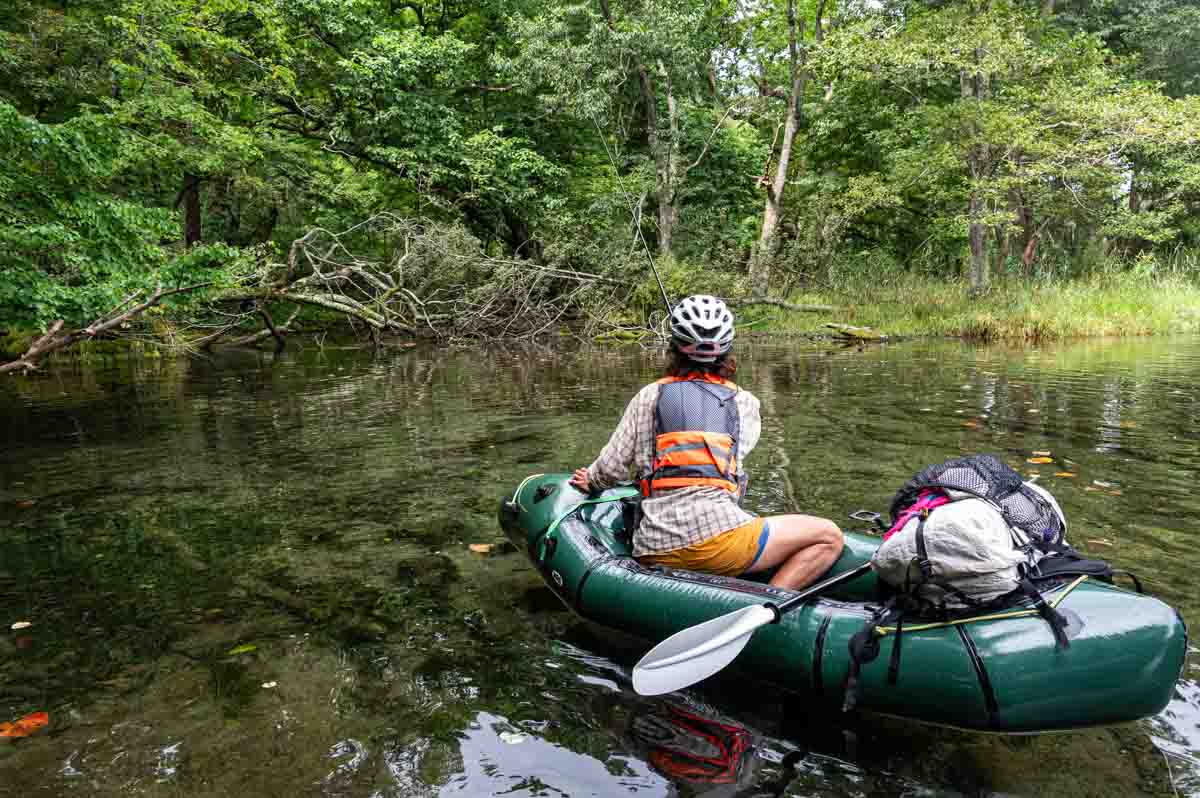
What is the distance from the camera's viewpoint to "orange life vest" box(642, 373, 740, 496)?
3.04m

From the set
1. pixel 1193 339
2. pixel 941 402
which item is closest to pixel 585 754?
pixel 941 402

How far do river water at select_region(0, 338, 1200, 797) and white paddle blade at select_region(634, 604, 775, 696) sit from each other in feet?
0.70

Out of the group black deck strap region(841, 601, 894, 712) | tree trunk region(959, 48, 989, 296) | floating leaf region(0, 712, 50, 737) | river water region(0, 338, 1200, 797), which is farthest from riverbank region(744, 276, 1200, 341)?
floating leaf region(0, 712, 50, 737)

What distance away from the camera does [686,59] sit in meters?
18.7

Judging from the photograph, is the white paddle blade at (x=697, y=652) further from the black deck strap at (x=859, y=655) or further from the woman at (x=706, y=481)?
the woman at (x=706, y=481)

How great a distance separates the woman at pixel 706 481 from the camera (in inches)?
119

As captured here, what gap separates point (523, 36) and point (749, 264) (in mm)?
7675

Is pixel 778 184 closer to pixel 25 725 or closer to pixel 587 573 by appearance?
pixel 587 573

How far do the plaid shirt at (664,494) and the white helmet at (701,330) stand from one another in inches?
7.9

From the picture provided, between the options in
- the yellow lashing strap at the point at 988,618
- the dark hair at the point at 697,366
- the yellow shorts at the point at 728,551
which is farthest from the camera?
the dark hair at the point at 697,366

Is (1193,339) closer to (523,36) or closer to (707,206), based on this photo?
(707,206)

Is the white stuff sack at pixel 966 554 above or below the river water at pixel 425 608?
above

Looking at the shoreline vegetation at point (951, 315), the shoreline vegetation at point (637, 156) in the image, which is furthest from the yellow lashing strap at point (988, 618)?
the shoreline vegetation at point (951, 315)

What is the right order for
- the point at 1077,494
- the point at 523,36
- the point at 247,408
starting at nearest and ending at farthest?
1. the point at 1077,494
2. the point at 247,408
3. the point at 523,36
